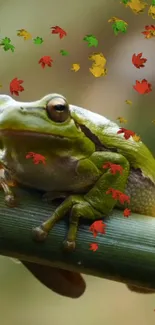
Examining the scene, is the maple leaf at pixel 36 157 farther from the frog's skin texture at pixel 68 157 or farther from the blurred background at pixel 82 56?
the blurred background at pixel 82 56

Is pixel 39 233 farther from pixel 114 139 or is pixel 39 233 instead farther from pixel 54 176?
pixel 114 139

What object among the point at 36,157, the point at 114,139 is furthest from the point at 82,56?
the point at 36,157

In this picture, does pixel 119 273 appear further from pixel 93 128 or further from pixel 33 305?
pixel 33 305

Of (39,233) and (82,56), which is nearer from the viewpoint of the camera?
(39,233)

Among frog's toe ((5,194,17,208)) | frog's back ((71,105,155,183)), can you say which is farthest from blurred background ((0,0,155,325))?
frog's toe ((5,194,17,208))

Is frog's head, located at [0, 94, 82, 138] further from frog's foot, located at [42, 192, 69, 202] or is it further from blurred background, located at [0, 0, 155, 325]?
blurred background, located at [0, 0, 155, 325]

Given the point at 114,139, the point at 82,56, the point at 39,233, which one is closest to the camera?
the point at 39,233

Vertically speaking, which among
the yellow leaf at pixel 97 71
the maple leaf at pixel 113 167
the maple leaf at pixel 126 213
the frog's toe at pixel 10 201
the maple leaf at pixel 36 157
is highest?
the yellow leaf at pixel 97 71

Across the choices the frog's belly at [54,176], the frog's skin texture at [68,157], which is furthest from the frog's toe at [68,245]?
the frog's belly at [54,176]
